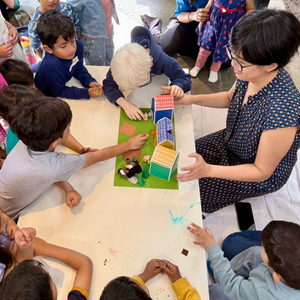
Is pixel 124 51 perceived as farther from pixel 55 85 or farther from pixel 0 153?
pixel 0 153

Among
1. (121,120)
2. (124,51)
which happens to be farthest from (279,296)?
(124,51)

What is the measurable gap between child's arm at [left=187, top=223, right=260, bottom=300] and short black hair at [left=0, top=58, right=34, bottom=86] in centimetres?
120

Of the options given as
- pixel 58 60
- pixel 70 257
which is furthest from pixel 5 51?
pixel 70 257

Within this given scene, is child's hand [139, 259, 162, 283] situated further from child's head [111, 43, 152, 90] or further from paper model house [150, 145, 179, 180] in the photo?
child's head [111, 43, 152, 90]

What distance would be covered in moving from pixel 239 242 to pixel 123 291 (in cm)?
85

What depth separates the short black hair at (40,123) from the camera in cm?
96

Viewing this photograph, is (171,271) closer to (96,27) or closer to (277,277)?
(277,277)

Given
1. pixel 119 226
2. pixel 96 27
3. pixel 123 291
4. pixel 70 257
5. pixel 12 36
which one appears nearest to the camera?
Answer: pixel 123 291

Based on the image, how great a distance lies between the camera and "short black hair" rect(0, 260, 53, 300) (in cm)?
68

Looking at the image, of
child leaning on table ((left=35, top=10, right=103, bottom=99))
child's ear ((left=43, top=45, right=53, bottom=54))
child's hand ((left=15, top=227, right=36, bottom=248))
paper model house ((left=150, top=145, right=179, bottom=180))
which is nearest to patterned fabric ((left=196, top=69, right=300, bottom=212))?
paper model house ((left=150, top=145, right=179, bottom=180))

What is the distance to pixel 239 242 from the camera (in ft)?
4.33

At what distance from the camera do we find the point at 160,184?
3.79 feet

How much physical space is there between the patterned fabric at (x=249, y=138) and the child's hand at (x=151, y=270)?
62 centimetres

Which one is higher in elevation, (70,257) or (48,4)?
(48,4)
